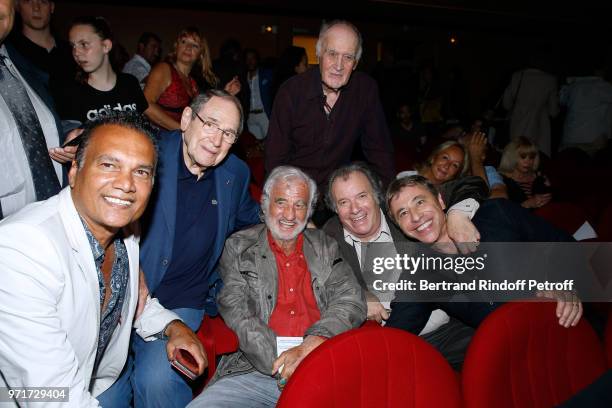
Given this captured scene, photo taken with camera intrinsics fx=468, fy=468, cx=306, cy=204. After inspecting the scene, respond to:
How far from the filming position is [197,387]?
6.97 ft


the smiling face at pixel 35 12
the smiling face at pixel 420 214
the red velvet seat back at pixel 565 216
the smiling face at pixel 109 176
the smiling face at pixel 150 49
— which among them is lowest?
the red velvet seat back at pixel 565 216

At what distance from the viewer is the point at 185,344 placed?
5.61 ft

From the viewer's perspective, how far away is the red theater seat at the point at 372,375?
118 centimetres

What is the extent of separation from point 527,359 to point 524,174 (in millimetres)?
2649

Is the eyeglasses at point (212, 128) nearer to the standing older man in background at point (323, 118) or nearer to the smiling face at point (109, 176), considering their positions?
the standing older man in background at point (323, 118)

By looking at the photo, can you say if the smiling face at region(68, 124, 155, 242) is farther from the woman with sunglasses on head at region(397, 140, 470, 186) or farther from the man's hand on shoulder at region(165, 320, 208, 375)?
the woman with sunglasses on head at region(397, 140, 470, 186)

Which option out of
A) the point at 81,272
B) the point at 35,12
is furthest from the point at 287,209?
the point at 35,12

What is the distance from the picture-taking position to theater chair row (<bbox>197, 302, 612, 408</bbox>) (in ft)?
3.98

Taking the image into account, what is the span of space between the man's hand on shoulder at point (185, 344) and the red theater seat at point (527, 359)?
899 millimetres

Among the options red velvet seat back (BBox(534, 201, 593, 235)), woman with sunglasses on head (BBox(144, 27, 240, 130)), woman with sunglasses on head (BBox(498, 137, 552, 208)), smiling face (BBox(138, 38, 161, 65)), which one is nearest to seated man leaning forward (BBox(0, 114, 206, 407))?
woman with sunglasses on head (BBox(144, 27, 240, 130))

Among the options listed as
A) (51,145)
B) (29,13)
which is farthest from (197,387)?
(29,13)

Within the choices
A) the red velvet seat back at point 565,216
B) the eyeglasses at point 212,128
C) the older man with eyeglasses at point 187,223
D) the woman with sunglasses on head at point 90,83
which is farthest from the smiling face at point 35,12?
the red velvet seat back at point 565,216

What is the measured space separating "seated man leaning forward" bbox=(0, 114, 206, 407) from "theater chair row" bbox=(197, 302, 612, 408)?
2.04ft

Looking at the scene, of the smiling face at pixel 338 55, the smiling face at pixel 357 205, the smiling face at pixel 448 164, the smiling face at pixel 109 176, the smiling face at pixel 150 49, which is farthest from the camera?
the smiling face at pixel 150 49
